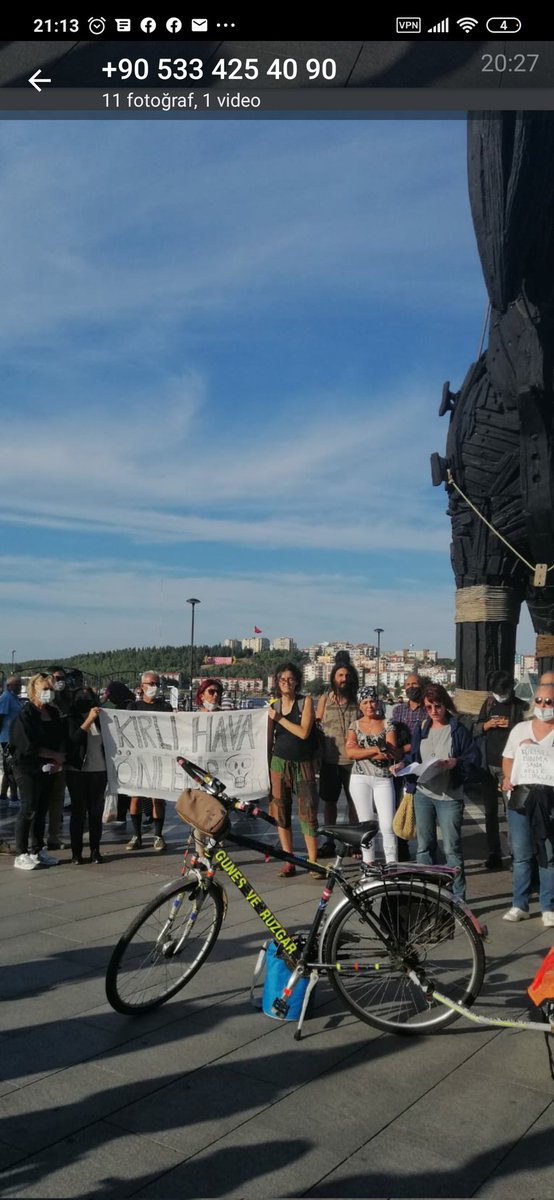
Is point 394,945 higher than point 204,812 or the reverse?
the reverse

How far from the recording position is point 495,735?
8.25 metres

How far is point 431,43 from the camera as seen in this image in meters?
3.15

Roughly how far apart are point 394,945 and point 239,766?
4137 mm

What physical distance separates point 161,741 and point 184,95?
6397 mm

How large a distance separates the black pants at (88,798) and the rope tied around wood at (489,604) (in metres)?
9.37

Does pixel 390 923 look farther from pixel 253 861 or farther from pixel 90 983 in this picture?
pixel 253 861

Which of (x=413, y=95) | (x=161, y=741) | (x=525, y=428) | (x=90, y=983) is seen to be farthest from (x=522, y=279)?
(x=90, y=983)

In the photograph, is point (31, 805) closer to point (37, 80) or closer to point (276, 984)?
point (276, 984)

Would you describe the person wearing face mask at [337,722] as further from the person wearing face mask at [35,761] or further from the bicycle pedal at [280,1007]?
the bicycle pedal at [280,1007]

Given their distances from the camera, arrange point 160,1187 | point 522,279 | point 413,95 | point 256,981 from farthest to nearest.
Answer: point 522,279
point 256,981
point 413,95
point 160,1187

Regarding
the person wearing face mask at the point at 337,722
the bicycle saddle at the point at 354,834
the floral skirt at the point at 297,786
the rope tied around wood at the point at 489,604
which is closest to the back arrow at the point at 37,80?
the bicycle saddle at the point at 354,834

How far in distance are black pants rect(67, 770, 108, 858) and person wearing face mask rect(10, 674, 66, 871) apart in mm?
222

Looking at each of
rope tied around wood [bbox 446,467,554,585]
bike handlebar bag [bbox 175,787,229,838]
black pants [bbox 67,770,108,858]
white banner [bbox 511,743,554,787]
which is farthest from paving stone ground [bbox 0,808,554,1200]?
rope tied around wood [bbox 446,467,554,585]
